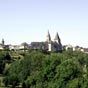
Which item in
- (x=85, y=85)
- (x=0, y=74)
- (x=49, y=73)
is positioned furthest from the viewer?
(x=0, y=74)

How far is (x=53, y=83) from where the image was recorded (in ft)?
213

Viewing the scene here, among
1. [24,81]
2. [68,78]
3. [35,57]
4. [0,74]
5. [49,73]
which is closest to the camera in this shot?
[68,78]

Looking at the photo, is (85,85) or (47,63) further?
(47,63)

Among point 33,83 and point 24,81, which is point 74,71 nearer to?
point 33,83

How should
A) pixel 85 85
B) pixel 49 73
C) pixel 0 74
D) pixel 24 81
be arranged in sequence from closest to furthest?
pixel 85 85
pixel 49 73
pixel 24 81
pixel 0 74

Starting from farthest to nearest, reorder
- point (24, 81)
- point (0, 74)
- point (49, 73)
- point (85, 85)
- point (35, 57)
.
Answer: point (0, 74), point (35, 57), point (24, 81), point (49, 73), point (85, 85)

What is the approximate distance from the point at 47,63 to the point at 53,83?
7538mm

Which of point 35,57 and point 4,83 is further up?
point 35,57

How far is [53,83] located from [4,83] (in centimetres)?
1812

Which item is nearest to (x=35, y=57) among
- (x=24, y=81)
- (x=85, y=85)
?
(x=24, y=81)

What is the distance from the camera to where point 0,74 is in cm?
10038

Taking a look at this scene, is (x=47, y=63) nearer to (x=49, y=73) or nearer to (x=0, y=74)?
(x=49, y=73)

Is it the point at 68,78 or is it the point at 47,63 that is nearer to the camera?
the point at 68,78

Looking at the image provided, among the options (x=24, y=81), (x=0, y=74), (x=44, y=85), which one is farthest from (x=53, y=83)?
(x=0, y=74)
